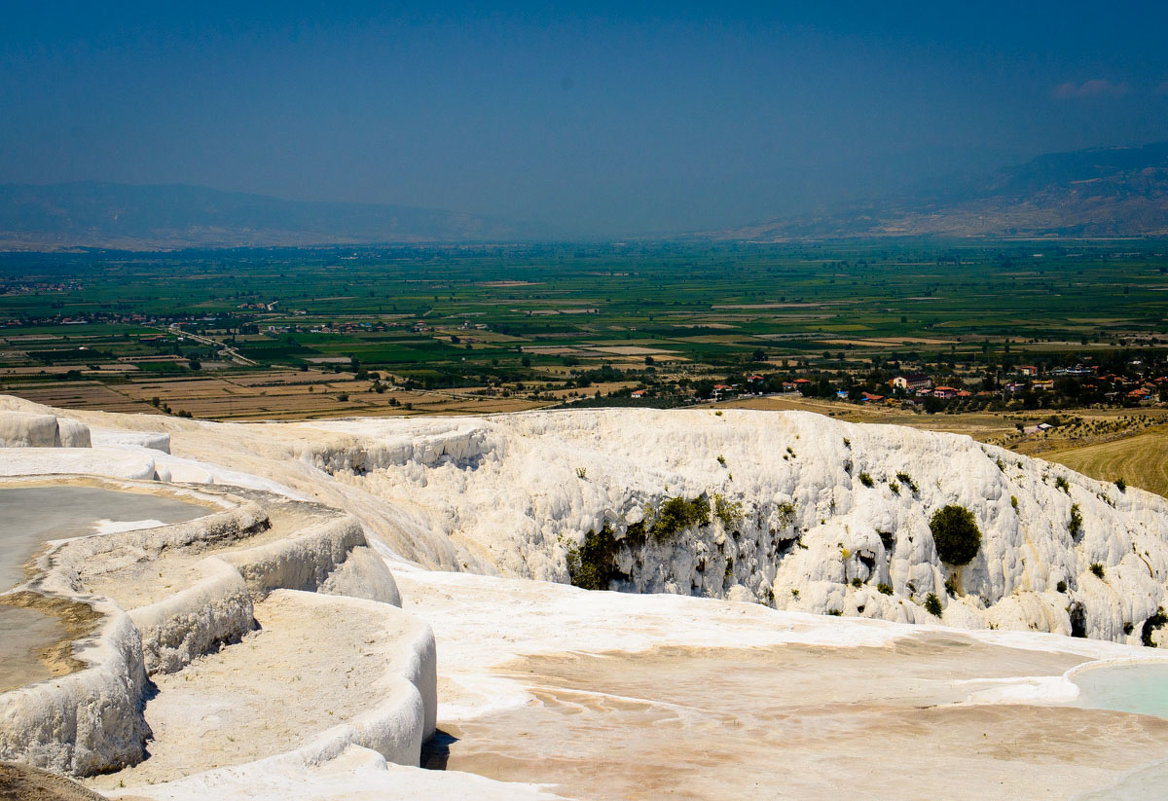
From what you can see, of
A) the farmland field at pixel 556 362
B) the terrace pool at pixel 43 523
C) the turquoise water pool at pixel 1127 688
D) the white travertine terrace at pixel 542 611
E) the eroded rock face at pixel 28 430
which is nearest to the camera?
the terrace pool at pixel 43 523

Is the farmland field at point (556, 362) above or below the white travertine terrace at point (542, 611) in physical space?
below

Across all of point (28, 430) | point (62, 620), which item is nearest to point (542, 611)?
point (62, 620)

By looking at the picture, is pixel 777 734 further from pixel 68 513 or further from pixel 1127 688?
pixel 68 513

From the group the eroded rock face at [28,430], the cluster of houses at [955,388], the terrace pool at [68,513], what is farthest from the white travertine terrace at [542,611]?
the cluster of houses at [955,388]

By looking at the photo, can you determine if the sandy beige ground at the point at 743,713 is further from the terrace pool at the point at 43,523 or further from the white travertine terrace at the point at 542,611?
the terrace pool at the point at 43,523

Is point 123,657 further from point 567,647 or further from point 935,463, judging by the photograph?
point 935,463

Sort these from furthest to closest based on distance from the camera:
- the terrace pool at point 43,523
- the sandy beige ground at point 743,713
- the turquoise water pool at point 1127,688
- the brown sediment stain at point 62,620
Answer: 1. the turquoise water pool at point 1127,688
2. the sandy beige ground at point 743,713
3. the terrace pool at point 43,523
4. the brown sediment stain at point 62,620

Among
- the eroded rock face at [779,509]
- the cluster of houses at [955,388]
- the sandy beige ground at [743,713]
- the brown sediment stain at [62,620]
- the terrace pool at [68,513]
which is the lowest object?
the cluster of houses at [955,388]

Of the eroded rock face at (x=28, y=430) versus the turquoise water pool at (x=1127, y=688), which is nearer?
the turquoise water pool at (x=1127, y=688)

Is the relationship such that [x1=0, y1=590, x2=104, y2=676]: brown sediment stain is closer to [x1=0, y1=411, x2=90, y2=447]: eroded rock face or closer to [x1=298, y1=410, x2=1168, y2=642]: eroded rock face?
[x1=0, y1=411, x2=90, y2=447]: eroded rock face
